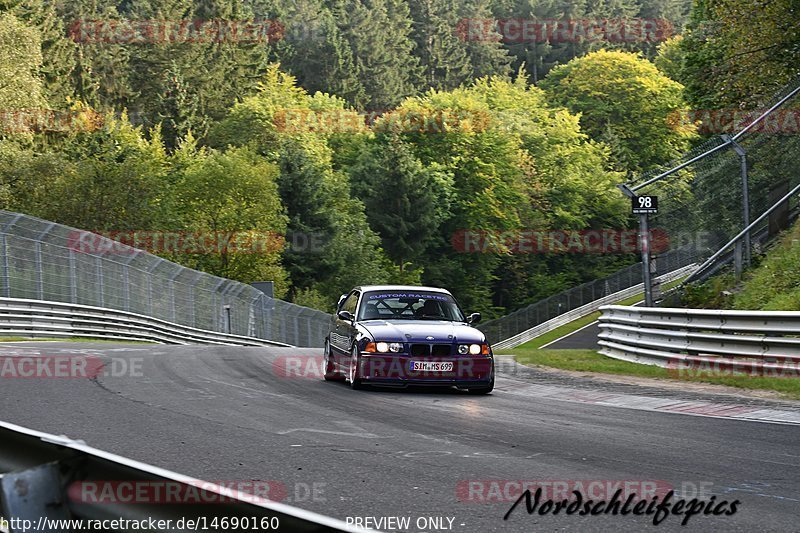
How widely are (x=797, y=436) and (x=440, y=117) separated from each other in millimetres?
77710

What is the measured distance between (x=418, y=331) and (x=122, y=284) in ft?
71.1

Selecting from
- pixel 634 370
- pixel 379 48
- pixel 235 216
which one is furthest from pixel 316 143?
pixel 634 370

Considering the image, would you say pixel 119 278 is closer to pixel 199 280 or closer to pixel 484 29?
pixel 199 280

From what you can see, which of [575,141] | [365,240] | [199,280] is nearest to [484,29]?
[575,141]

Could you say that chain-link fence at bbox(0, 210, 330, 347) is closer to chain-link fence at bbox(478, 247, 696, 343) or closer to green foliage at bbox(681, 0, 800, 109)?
green foliage at bbox(681, 0, 800, 109)

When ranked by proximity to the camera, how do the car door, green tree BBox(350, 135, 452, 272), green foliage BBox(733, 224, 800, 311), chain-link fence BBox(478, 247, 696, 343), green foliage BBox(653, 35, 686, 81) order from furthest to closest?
green foliage BBox(653, 35, 686, 81) < green tree BBox(350, 135, 452, 272) < chain-link fence BBox(478, 247, 696, 343) < green foliage BBox(733, 224, 800, 311) < the car door

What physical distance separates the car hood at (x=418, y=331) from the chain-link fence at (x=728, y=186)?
8.51 meters

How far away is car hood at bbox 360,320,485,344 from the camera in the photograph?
13.8m

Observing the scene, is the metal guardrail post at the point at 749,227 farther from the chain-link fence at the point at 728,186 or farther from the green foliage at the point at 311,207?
the green foliage at the point at 311,207

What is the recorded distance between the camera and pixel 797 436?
9.59 m

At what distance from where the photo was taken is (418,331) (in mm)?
14008

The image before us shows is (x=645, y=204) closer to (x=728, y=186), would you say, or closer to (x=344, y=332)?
(x=728, y=186)

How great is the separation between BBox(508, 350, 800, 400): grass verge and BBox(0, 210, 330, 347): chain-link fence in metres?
13.7

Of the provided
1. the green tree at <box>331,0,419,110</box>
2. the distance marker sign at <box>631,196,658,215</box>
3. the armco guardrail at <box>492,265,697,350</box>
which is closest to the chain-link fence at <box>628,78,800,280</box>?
the distance marker sign at <box>631,196,658,215</box>
